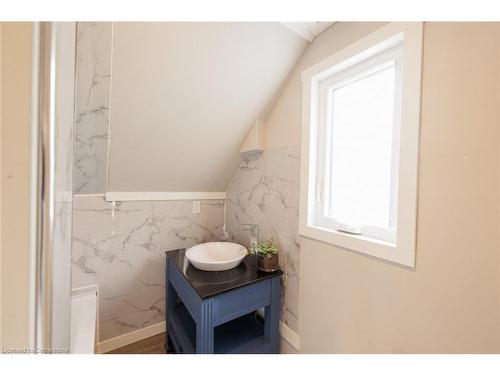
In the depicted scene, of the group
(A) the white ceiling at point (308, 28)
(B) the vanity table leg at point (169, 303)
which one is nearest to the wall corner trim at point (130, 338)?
(B) the vanity table leg at point (169, 303)

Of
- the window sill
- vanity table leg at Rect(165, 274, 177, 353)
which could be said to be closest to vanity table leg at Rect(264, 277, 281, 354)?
the window sill

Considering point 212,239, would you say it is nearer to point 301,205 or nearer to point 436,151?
point 301,205

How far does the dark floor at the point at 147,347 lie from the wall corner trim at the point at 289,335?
87 cm

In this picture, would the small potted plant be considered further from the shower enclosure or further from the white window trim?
the shower enclosure

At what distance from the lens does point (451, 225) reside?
0.65 metres

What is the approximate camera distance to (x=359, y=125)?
3.34 feet

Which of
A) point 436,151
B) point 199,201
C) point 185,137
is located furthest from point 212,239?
point 436,151

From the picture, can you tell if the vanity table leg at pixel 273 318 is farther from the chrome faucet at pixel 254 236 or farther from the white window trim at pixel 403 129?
the white window trim at pixel 403 129

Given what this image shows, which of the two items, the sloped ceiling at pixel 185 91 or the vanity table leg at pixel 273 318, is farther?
the vanity table leg at pixel 273 318

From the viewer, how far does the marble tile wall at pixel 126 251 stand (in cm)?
133

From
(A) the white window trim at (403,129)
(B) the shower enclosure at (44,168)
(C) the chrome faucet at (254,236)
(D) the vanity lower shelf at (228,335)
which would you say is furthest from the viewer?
(C) the chrome faucet at (254,236)

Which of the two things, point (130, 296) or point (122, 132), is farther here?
point (130, 296)

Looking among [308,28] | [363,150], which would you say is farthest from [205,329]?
[308,28]

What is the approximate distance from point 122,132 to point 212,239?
3.59ft
